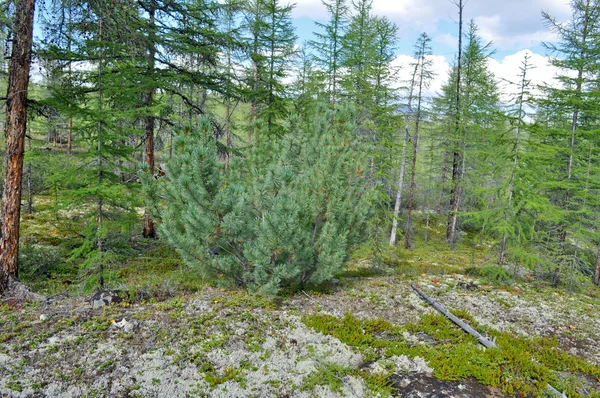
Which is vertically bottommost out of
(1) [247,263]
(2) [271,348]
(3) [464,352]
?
(2) [271,348]

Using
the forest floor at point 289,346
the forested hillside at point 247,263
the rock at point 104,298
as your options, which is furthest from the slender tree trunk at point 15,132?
the rock at point 104,298

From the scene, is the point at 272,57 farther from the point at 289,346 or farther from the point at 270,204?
the point at 289,346

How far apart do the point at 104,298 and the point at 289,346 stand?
3281 mm

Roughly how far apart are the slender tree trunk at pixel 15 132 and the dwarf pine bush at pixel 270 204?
9.02 ft

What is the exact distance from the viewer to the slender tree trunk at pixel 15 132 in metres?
5.72

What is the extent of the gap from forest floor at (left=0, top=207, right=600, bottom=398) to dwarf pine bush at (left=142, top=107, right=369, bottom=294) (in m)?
0.77

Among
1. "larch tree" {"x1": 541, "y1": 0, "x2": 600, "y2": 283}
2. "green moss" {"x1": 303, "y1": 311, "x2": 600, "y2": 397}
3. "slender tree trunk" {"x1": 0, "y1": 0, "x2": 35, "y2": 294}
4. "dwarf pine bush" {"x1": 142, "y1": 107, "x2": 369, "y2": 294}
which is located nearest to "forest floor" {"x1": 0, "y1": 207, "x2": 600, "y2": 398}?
"green moss" {"x1": 303, "y1": 311, "x2": 600, "y2": 397}

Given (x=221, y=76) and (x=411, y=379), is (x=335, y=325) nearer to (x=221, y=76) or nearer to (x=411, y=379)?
(x=411, y=379)

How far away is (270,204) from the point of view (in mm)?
5145

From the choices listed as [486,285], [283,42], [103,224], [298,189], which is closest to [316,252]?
[298,189]

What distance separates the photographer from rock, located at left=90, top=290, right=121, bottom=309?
199 inches

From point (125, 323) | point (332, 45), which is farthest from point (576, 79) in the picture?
point (125, 323)

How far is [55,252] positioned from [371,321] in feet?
32.0

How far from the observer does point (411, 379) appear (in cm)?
378
